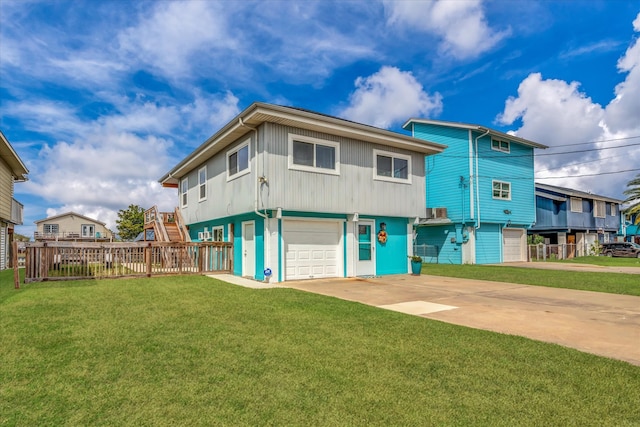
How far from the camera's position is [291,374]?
3.69 metres

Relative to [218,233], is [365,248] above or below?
below

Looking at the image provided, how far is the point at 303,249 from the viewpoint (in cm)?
1248

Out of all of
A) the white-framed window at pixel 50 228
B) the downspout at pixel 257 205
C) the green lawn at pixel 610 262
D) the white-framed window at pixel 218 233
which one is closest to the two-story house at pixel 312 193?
the downspout at pixel 257 205

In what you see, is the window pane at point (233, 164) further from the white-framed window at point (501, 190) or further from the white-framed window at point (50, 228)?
the white-framed window at point (50, 228)

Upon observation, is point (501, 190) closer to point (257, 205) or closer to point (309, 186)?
point (309, 186)

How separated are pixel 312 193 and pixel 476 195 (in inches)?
532

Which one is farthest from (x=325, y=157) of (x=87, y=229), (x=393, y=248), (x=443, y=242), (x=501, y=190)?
(x=87, y=229)

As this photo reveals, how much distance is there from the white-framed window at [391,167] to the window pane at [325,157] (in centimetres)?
190

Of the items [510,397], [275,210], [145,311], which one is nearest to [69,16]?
[275,210]

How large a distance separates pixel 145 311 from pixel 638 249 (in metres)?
36.9

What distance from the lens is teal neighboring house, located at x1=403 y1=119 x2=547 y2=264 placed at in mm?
21734

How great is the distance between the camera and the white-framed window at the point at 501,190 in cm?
Result: 2261

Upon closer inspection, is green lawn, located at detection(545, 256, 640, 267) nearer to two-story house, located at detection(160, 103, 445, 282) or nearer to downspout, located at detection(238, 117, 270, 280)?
two-story house, located at detection(160, 103, 445, 282)

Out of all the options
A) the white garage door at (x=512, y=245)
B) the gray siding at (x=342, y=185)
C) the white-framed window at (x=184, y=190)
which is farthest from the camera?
the white garage door at (x=512, y=245)
